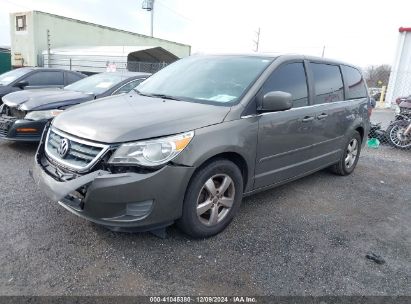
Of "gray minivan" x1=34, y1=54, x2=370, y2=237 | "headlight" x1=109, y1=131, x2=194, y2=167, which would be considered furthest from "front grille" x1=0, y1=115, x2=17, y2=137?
"headlight" x1=109, y1=131, x2=194, y2=167

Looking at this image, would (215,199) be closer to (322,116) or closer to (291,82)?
(291,82)

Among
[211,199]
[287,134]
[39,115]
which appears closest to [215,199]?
[211,199]

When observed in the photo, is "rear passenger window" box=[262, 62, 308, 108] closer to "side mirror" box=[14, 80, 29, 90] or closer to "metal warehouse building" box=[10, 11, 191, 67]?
"side mirror" box=[14, 80, 29, 90]

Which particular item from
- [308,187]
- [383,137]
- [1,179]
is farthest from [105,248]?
[383,137]

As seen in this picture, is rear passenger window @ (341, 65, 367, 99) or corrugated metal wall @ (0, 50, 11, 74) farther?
corrugated metal wall @ (0, 50, 11, 74)

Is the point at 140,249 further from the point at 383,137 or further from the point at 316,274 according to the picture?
the point at 383,137

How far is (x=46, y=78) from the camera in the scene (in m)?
8.53

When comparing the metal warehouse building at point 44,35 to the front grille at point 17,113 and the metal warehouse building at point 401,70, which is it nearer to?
the metal warehouse building at point 401,70

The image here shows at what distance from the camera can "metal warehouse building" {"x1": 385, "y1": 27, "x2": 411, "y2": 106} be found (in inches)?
651

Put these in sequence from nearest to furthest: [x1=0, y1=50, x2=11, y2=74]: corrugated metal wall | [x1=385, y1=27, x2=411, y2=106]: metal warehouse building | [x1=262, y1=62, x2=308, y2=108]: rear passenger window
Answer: [x1=262, y1=62, x2=308, y2=108]: rear passenger window < [x1=385, y1=27, x2=411, y2=106]: metal warehouse building < [x1=0, y1=50, x2=11, y2=74]: corrugated metal wall

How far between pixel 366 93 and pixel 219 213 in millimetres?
3705

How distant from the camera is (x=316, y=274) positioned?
286cm

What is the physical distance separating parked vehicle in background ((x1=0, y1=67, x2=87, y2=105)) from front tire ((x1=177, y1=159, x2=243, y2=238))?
6.60 meters

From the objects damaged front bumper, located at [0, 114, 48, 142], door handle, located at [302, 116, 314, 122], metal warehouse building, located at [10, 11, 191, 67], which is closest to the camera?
door handle, located at [302, 116, 314, 122]
